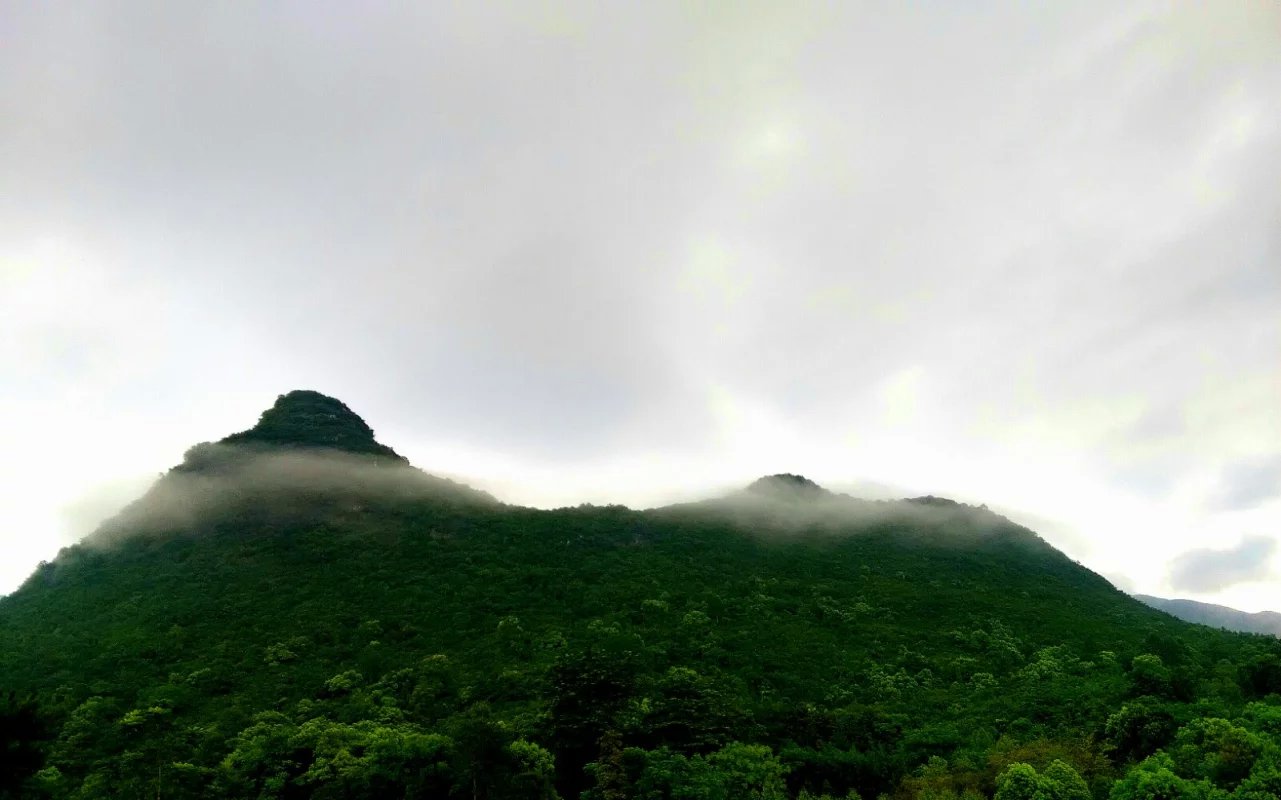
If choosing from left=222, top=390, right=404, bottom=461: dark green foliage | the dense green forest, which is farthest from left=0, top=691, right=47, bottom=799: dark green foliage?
left=222, top=390, right=404, bottom=461: dark green foliage

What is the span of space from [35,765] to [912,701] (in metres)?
43.7

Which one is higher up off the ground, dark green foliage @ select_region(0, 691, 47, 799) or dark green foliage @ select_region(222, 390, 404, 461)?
dark green foliage @ select_region(222, 390, 404, 461)

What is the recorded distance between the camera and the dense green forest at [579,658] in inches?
1293

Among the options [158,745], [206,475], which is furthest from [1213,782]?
[206,475]

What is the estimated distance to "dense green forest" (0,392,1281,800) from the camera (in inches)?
1293

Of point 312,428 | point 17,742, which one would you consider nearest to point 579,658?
point 17,742

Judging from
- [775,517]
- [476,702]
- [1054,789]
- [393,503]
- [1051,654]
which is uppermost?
[775,517]

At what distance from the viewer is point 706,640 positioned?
178ft

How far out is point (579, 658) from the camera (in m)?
41.7

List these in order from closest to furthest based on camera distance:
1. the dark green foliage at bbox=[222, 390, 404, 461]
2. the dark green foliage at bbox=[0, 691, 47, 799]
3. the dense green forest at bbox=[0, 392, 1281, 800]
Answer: the dark green foliage at bbox=[0, 691, 47, 799]
the dense green forest at bbox=[0, 392, 1281, 800]
the dark green foliage at bbox=[222, 390, 404, 461]

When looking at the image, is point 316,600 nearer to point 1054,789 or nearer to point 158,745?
point 158,745

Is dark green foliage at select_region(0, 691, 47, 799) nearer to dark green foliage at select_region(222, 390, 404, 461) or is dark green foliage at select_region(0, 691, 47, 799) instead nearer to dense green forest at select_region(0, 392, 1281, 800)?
dense green forest at select_region(0, 392, 1281, 800)

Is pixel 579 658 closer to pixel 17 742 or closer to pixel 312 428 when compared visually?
pixel 17 742

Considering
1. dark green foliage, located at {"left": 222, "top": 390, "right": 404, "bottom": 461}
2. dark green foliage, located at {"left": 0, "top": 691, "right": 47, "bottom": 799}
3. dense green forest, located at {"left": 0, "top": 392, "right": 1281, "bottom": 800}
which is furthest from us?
dark green foliage, located at {"left": 222, "top": 390, "right": 404, "bottom": 461}
